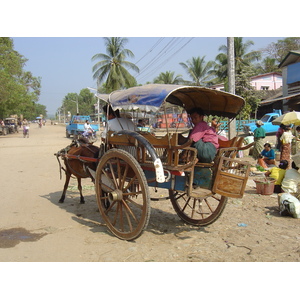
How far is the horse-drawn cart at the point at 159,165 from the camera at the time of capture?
4.34 meters

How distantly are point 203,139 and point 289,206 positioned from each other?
8.00ft

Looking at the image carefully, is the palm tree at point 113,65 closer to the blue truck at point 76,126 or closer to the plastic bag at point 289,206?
the blue truck at point 76,126

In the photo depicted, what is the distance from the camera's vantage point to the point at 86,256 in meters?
4.33

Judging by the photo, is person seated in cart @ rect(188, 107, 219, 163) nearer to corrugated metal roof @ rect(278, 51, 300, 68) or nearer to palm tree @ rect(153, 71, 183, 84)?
corrugated metal roof @ rect(278, 51, 300, 68)

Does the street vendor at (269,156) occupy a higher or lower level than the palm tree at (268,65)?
lower

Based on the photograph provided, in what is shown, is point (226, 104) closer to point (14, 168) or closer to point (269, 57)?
point (14, 168)

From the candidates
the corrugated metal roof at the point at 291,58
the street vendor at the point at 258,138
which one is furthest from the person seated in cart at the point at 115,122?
the corrugated metal roof at the point at 291,58

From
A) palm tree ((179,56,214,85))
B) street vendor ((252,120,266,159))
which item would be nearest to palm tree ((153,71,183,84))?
palm tree ((179,56,214,85))

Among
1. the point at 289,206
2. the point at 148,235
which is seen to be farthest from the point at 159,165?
the point at 289,206

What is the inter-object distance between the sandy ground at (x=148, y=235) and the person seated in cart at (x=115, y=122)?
1721mm

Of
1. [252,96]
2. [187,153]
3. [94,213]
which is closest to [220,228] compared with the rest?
[187,153]

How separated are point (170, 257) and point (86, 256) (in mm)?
1126

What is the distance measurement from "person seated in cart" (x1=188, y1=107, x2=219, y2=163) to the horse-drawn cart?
97 millimetres

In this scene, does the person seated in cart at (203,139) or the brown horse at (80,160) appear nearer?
the person seated in cart at (203,139)
